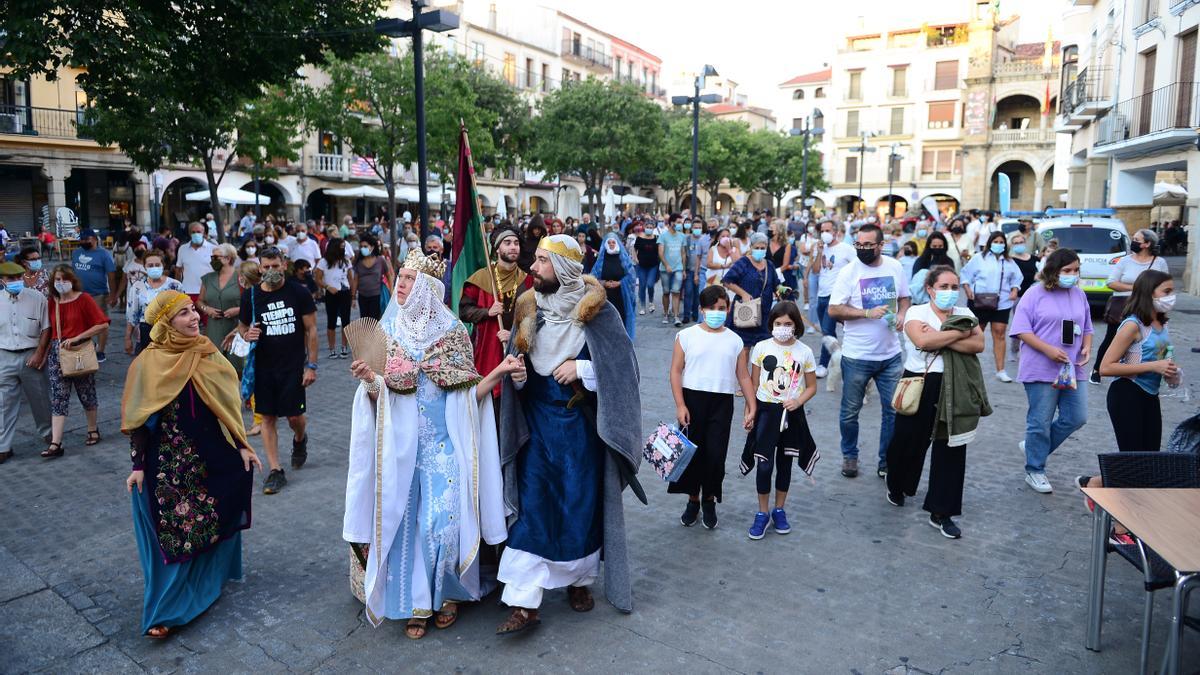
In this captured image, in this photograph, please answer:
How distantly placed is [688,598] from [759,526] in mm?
992

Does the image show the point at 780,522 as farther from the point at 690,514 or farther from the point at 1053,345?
the point at 1053,345

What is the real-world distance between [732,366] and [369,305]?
7.66m

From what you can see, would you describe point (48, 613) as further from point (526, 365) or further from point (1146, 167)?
point (1146, 167)

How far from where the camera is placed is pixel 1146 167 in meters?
23.7

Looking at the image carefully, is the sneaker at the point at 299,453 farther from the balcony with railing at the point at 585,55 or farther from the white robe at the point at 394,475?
the balcony with railing at the point at 585,55

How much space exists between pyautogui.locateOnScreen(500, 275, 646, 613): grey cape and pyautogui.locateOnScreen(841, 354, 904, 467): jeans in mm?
2725

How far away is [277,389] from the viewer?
254 inches

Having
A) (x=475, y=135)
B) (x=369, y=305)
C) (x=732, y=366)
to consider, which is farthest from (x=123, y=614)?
(x=475, y=135)

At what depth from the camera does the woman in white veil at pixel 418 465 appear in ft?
13.3

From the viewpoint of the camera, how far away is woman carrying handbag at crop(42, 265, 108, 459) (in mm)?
7379

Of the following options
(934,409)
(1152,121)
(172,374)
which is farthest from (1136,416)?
(1152,121)

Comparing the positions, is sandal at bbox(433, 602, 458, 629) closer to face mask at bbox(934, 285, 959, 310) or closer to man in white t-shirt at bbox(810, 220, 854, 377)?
face mask at bbox(934, 285, 959, 310)

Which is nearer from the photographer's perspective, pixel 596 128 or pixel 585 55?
pixel 596 128

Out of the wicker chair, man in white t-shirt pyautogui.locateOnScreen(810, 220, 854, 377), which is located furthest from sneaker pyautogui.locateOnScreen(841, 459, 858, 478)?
man in white t-shirt pyautogui.locateOnScreen(810, 220, 854, 377)
